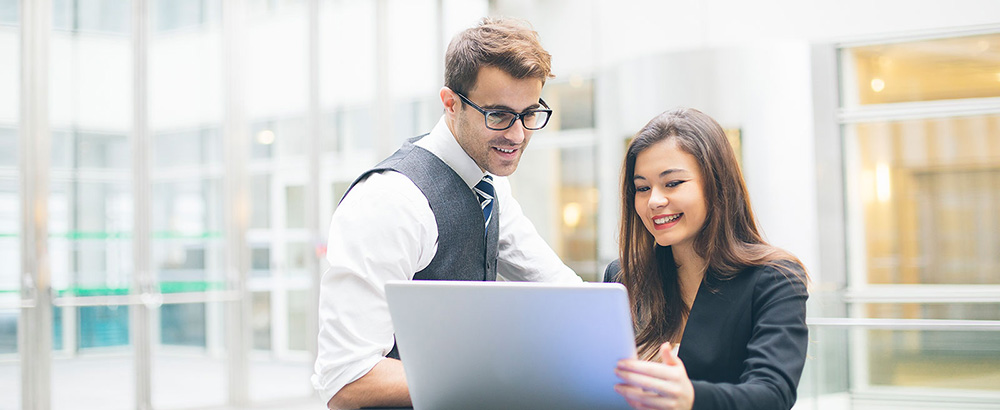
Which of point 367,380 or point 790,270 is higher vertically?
point 790,270

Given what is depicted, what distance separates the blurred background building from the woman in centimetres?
345

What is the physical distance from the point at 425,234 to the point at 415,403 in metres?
0.35

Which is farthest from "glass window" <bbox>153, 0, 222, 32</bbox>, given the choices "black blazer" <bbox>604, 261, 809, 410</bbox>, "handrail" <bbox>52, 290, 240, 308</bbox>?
"black blazer" <bbox>604, 261, 809, 410</bbox>

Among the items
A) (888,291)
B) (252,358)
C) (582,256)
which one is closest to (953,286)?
(888,291)

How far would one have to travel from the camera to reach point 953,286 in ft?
19.2

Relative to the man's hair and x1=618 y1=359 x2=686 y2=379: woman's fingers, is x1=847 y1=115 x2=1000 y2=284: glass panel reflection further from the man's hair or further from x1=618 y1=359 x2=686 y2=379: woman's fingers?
x1=618 y1=359 x2=686 y2=379: woman's fingers

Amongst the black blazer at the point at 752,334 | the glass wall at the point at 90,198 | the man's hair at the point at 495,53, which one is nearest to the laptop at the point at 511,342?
the black blazer at the point at 752,334

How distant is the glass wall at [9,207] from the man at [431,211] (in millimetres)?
4246

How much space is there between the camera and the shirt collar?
163 centimetres

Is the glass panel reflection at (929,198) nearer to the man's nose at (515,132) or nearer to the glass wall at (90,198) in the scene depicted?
the glass wall at (90,198)

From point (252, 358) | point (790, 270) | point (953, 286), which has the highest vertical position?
point (790, 270)

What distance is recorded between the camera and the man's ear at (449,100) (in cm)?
160

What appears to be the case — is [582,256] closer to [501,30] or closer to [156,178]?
[156,178]

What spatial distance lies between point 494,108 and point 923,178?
210 inches
